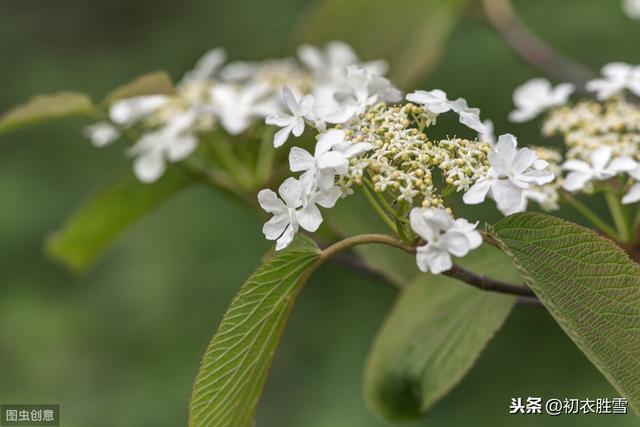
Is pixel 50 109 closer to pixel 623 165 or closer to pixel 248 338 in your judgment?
pixel 248 338

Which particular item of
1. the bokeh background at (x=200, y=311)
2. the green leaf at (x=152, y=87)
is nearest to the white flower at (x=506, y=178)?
the green leaf at (x=152, y=87)

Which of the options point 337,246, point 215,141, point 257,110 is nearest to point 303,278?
point 337,246

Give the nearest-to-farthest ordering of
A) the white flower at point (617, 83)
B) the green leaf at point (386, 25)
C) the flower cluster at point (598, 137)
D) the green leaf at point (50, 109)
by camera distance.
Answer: the flower cluster at point (598, 137) < the white flower at point (617, 83) < the green leaf at point (50, 109) < the green leaf at point (386, 25)

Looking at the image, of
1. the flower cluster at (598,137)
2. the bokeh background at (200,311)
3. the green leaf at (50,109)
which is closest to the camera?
the flower cluster at (598,137)

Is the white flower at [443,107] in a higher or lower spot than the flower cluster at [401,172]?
higher

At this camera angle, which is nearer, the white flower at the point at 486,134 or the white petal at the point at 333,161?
the white petal at the point at 333,161

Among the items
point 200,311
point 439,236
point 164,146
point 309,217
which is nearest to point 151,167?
point 164,146

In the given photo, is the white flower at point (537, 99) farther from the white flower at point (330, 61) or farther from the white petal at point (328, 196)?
the white petal at point (328, 196)

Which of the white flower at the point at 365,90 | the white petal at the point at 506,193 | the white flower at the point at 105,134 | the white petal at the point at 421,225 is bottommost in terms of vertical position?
the white petal at the point at 421,225
